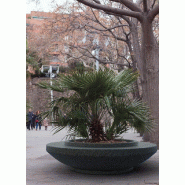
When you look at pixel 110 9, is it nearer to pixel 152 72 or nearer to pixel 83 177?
pixel 152 72

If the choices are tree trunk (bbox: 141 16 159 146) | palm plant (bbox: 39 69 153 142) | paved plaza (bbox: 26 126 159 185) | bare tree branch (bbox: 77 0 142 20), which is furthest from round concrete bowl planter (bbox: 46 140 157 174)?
tree trunk (bbox: 141 16 159 146)

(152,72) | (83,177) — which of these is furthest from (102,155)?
(152,72)

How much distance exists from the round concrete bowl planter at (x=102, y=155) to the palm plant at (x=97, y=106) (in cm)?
52

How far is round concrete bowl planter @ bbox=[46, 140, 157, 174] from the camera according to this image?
5.43m

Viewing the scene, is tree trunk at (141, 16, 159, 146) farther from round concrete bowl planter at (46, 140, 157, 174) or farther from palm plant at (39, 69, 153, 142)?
round concrete bowl planter at (46, 140, 157, 174)

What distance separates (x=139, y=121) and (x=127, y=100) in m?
0.49

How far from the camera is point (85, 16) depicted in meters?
17.1

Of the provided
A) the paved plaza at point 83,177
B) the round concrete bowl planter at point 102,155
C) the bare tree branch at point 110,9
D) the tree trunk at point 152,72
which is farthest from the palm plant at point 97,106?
the tree trunk at point 152,72

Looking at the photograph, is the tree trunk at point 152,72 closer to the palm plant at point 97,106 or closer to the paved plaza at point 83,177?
the paved plaza at point 83,177

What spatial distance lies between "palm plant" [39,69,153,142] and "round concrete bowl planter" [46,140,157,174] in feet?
1.71

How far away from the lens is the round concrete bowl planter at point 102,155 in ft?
17.8

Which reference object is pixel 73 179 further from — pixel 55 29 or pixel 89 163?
pixel 55 29
